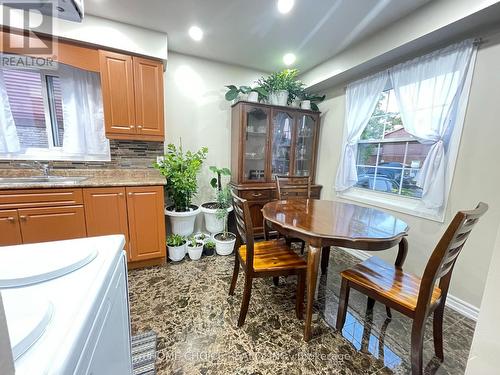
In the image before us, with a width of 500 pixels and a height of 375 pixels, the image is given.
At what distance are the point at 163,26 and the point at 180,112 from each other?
2.99ft

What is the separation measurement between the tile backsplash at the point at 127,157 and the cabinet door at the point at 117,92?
308 mm

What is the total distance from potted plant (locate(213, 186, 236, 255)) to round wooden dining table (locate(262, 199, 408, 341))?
34.5 inches

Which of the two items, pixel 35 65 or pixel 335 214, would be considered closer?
pixel 335 214

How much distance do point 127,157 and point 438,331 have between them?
3.18 meters

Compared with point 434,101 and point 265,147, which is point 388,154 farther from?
point 265,147

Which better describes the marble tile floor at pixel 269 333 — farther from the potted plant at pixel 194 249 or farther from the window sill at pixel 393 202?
the window sill at pixel 393 202

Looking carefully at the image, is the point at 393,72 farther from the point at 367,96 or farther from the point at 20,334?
the point at 20,334

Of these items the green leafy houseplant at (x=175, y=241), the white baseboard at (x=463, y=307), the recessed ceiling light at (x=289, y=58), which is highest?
the recessed ceiling light at (x=289, y=58)

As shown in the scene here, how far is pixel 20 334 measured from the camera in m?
0.40

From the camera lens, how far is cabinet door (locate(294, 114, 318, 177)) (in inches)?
123

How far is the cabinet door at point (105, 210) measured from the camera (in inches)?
77.3

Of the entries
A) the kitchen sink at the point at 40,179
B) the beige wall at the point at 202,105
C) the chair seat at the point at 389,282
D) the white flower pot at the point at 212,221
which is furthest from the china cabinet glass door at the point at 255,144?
the kitchen sink at the point at 40,179

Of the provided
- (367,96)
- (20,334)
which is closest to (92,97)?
(20,334)

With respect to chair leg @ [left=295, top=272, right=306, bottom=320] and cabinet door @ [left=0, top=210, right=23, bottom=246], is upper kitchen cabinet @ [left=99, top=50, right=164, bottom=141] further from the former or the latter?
chair leg @ [left=295, top=272, right=306, bottom=320]
